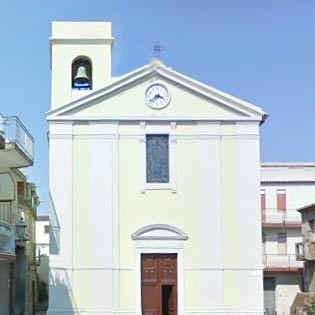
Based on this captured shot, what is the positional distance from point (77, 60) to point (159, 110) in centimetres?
453

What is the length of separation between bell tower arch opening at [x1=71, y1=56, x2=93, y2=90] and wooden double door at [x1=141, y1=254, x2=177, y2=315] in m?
7.38

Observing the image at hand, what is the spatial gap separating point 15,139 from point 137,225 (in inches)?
231

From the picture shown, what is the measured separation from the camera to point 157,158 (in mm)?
29859

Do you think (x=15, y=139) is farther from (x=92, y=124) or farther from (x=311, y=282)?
(x=311, y=282)

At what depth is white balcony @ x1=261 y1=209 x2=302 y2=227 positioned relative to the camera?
4759 centimetres

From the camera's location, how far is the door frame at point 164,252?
29047mm

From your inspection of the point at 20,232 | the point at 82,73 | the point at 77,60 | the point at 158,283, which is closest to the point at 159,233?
the point at 158,283

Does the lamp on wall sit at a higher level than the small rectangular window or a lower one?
lower

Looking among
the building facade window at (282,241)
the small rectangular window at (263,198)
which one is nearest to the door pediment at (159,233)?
the small rectangular window at (263,198)

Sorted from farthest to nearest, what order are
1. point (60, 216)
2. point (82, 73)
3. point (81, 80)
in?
point (81, 80), point (82, 73), point (60, 216)

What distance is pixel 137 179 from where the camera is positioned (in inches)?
1164

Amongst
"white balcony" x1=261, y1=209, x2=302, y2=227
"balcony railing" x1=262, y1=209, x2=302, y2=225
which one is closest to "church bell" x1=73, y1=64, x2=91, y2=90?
"white balcony" x1=261, y1=209, x2=302, y2=227

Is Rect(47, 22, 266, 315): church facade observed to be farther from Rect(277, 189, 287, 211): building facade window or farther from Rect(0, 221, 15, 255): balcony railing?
Rect(277, 189, 287, 211): building facade window

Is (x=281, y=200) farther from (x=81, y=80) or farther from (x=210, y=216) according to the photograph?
(x=81, y=80)
